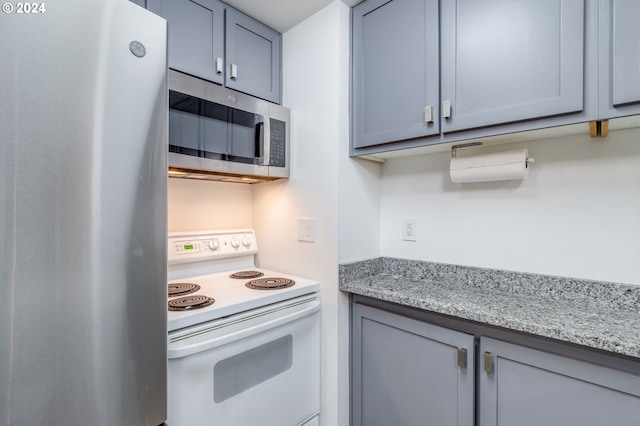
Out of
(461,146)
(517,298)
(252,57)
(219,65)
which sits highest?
(252,57)

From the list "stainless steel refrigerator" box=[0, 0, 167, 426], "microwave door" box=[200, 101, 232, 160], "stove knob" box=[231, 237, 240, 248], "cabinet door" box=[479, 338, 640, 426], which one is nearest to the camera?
"stainless steel refrigerator" box=[0, 0, 167, 426]

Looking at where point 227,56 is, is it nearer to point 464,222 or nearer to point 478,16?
point 478,16

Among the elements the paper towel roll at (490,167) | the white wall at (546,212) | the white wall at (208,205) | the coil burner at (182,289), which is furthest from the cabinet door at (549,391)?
the white wall at (208,205)

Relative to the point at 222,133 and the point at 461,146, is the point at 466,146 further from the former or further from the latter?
the point at 222,133

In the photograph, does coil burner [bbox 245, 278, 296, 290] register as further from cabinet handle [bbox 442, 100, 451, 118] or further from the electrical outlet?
cabinet handle [bbox 442, 100, 451, 118]

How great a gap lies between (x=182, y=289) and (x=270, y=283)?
380mm

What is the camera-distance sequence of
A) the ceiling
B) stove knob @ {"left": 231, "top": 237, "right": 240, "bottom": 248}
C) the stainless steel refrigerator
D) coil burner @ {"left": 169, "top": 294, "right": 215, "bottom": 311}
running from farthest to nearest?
stove knob @ {"left": 231, "top": 237, "right": 240, "bottom": 248}
the ceiling
coil burner @ {"left": 169, "top": 294, "right": 215, "bottom": 311}
the stainless steel refrigerator

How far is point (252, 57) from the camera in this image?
63.1 inches

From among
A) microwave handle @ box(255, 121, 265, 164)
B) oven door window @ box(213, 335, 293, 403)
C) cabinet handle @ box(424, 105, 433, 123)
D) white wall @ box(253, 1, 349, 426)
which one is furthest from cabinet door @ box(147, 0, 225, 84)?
oven door window @ box(213, 335, 293, 403)

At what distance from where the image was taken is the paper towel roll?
1.26 meters

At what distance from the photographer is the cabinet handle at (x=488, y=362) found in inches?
42.8

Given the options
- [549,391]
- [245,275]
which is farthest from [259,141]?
[549,391]

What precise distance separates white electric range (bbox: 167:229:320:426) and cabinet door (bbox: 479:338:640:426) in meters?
0.73

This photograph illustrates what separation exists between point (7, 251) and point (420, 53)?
146 cm
